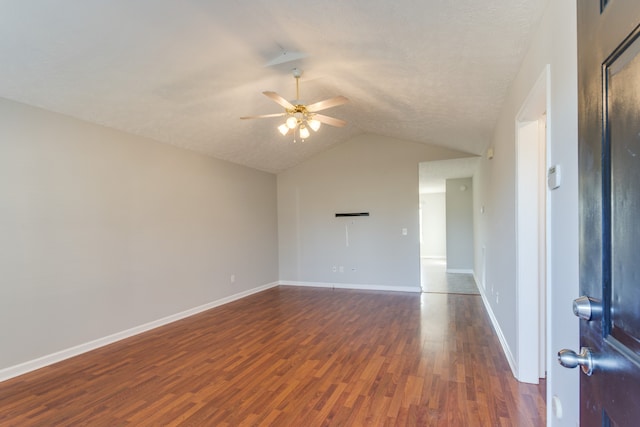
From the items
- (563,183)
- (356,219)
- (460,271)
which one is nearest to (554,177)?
(563,183)

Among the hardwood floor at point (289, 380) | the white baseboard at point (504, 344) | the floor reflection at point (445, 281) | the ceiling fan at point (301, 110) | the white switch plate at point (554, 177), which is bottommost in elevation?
the floor reflection at point (445, 281)

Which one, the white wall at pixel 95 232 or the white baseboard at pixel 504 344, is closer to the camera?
the white baseboard at pixel 504 344

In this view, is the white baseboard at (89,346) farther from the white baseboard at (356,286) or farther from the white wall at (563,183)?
the white wall at (563,183)

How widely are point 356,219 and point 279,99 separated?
3.83m

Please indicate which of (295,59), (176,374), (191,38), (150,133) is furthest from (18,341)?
(295,59)

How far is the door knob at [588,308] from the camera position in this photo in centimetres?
71

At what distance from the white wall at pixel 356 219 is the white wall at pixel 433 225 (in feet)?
18.2

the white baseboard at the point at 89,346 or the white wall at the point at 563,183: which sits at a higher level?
the white wall at the point at 563,183

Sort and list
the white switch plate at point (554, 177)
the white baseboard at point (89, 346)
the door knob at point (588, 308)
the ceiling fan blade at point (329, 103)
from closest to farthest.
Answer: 1. the door knob at point (588, 308)
2. the white switch plate at point (554, 177)
3. the white baseboard at point (89, 346)
4. the ceiling fan blade at point (329, 103)

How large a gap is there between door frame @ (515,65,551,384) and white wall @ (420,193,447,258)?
29.3 ft

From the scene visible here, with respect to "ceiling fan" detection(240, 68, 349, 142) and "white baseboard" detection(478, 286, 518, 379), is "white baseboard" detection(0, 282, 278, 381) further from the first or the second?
"white baseboard" detection(478, 286, 518, 379)

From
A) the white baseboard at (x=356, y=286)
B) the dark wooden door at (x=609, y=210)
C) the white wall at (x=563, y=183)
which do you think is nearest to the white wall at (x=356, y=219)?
the white baseboard at (x=356, y=286)

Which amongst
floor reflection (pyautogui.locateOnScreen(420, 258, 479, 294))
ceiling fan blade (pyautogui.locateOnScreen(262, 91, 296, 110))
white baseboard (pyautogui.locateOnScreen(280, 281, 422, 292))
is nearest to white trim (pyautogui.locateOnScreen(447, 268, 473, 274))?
floor reflection (pyautogui.locateOnScreen(420, 258, 479, 294))

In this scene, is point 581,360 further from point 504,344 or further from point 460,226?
point 460,226
